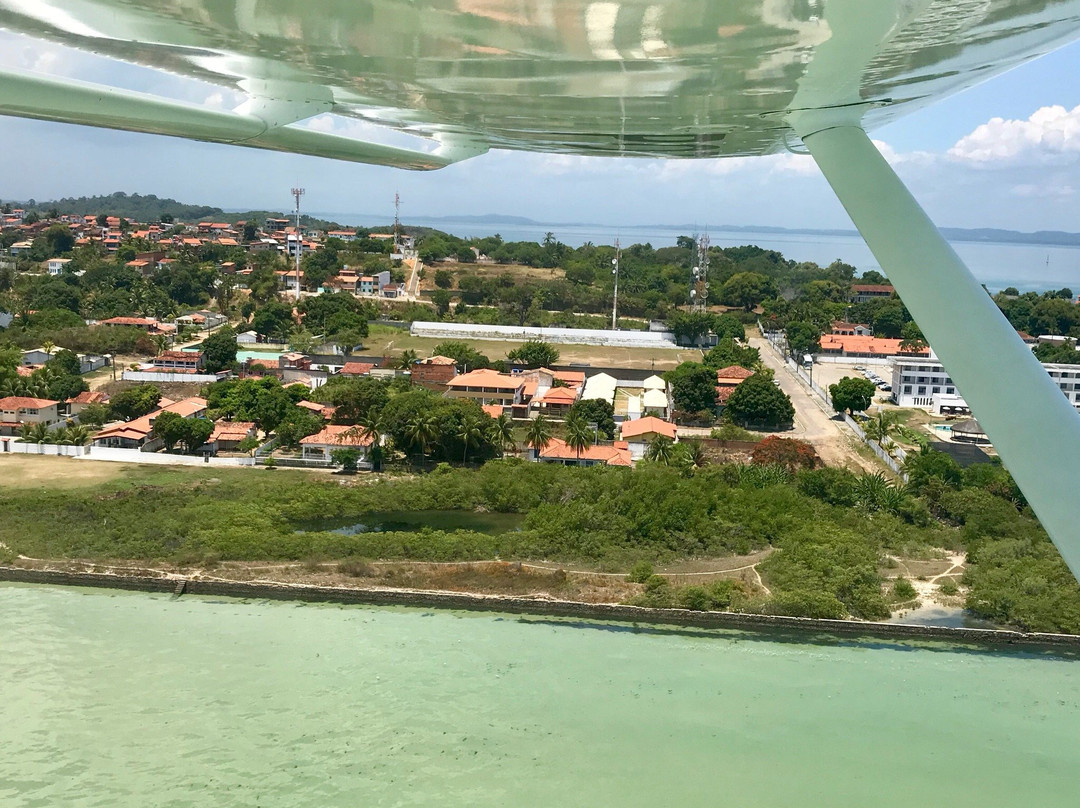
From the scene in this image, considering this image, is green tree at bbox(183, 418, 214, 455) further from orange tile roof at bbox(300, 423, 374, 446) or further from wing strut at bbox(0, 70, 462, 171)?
wing strut at bbox(0, 70, 462, 171)

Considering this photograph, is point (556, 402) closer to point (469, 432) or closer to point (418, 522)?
point (469, 432)

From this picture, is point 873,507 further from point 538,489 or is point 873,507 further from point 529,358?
point 529,358

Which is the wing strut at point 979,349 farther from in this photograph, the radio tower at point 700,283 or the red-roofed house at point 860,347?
the radio tower at point 700,283

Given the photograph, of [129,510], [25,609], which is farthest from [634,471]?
[25,609]

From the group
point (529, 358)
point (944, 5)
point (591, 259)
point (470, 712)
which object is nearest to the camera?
point (944, 5)

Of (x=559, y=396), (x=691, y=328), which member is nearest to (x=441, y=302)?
(x=691, y=328)

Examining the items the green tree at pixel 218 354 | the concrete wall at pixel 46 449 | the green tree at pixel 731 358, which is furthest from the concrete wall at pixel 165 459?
the green tree at pixel 731 358

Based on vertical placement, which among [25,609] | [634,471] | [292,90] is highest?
[292,90]
